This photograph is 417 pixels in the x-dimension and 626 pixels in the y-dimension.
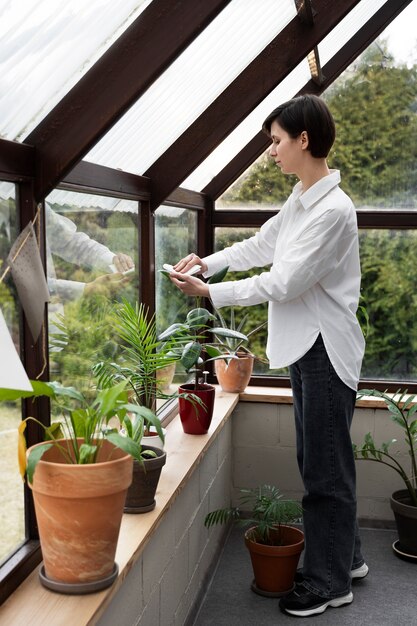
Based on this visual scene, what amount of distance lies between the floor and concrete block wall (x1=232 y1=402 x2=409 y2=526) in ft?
1.04

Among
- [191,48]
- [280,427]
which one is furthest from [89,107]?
[280,427]

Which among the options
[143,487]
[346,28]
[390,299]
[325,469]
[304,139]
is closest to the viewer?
[143,487]

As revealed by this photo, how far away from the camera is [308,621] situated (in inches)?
107

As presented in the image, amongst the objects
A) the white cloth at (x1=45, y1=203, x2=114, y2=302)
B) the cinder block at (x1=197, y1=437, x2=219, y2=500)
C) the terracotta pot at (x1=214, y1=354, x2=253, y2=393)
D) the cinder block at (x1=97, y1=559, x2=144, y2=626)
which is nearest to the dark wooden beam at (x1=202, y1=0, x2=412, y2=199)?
the terracotta pot at (x1=214, y1=354, x2=253, y2=393)

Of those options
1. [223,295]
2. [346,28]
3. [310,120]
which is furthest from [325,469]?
[346,28]

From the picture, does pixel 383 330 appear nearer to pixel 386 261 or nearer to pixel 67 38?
pixel 386 261

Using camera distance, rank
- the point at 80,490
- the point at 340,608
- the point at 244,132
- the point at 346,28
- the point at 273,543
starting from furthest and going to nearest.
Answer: the point at 244,132 < the point at 346,28 < the point at 273,543 < the point at 340,608 < the point at 80,490

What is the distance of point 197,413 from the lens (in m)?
2.83

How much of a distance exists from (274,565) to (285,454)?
2.91 feet

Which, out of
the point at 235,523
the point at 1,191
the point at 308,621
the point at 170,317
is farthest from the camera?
the point at 235,523

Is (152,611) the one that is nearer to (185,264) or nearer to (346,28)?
(185,264)

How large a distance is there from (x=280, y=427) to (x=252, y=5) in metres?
1.99

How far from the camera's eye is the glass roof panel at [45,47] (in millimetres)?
1480

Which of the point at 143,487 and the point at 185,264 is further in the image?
the point at 185,264
